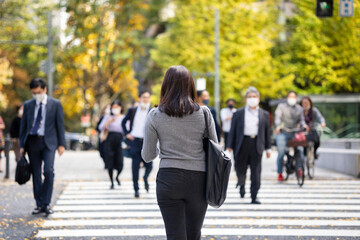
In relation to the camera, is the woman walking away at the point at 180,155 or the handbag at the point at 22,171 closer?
the woman walking away at the point at 180,155

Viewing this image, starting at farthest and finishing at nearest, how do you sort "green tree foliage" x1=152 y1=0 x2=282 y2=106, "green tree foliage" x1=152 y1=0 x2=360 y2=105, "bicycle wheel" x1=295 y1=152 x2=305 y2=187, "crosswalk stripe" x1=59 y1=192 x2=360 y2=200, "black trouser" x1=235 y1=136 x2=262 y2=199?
"green tree foliage" x1=152 y1=0 x2=282 y2=106, "green tree foliage" x1=152 y1=0 x2=360 y2=105, "bicycle wheel" x1=295 y1=152 x2=305 y2=187, "crosswalk stripe" x1=59 y1=192 x2=360 y2=200, "black trouser" x1=235 y1=136 x2=262 y2=199

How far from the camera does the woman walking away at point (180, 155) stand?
4.50 m

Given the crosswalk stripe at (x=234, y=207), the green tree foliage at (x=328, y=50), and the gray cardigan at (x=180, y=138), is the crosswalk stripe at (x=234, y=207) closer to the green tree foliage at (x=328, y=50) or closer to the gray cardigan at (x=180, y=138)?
the gray cardigan at (x=180, y=138)

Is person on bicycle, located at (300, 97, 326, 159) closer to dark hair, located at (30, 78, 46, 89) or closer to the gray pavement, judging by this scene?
the gray pavement

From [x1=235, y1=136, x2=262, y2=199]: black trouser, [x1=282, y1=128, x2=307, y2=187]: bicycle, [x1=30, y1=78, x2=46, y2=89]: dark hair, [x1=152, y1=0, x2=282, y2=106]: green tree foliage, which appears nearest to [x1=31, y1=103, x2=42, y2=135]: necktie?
[x1=30, y1=78, x2=46, y2=89]: dark hair

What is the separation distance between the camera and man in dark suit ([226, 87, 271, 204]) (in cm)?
1014

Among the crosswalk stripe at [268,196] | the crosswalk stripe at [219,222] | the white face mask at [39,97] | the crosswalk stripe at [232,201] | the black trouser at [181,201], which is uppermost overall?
the white face mask at [39,97]

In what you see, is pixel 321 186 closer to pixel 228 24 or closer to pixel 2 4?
pixel 2 4

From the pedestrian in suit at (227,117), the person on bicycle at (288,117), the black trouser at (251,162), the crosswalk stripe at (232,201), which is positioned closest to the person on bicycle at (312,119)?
the person on bicycle at (288,117)

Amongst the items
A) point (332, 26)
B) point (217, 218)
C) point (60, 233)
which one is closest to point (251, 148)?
point (217, 218)

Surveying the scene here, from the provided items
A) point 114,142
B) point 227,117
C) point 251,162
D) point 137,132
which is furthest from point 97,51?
point 251,162

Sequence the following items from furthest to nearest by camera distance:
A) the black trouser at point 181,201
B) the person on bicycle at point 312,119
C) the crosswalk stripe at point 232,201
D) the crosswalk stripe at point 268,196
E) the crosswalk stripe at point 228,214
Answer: the person on bicycle at point 312,119 < the crosswalk stripe at point 268,196 < the crosswalk stripe at point 232,201 < the crosswalk stripe at point 228,214 < the black trouser at point 181,201

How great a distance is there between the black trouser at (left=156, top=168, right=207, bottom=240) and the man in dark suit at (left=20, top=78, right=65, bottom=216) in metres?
4.45

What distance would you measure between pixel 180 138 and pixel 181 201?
17.8 inches
